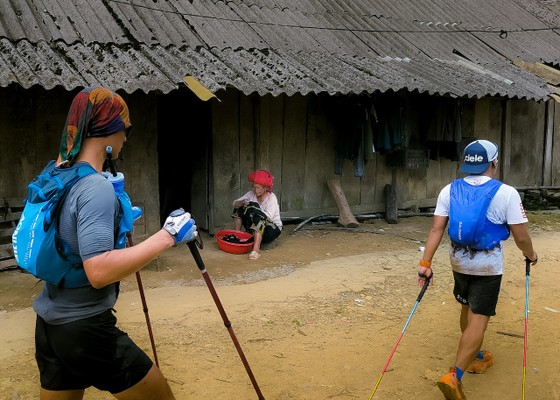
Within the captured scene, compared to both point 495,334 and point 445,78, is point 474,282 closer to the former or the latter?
point 495,334

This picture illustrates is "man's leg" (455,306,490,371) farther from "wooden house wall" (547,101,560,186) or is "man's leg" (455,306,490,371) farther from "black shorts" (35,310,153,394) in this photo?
"wooden house wall" (547,101,560,186)

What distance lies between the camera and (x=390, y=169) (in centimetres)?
1023

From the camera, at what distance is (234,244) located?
7.46 metres

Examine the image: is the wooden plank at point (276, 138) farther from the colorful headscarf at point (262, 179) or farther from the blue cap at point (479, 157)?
the blue cap at point (479, 157)

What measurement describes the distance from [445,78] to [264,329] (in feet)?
18.0

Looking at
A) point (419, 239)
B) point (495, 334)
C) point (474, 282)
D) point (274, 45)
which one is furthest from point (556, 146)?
point (474, 282)

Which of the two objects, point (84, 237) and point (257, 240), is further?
point (257, 240)

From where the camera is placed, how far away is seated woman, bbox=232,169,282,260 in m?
7.49

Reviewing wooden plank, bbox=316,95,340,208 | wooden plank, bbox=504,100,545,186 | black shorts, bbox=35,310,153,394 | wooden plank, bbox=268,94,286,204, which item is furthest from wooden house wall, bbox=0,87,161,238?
wooden plank, bbox=504,100,545,186

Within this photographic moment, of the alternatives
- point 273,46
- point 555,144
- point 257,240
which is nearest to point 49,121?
point 257,240

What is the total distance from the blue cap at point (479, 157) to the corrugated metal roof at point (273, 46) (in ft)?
11.5

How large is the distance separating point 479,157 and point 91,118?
2.58 meters

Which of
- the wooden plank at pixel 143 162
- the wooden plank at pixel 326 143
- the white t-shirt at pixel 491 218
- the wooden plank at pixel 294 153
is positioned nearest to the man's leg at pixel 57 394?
the white t-shirt at pixel 491 218

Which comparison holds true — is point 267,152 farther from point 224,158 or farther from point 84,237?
A: point 84,237
